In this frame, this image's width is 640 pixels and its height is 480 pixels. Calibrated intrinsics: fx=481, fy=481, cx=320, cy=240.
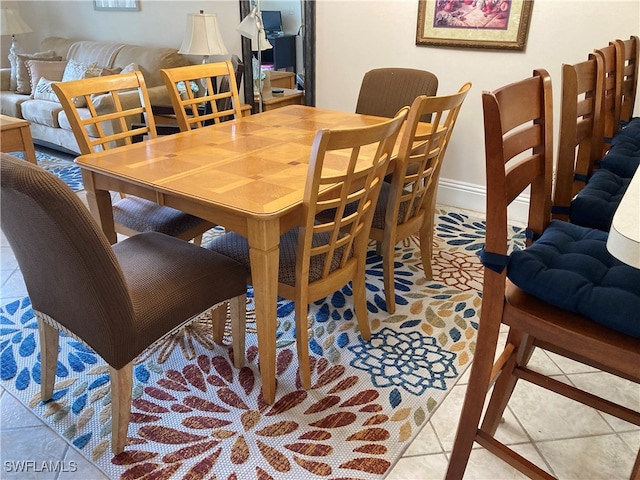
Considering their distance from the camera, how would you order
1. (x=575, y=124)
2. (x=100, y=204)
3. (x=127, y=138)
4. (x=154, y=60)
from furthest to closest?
1. (x=154, y=60)
2. (x=127, y=138)
3. (x=100, y=204)
4. (x=575, y=124)

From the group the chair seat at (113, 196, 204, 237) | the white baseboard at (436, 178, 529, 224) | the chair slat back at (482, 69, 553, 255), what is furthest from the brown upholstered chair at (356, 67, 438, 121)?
the chair slat back at (482, 69, 553, 255)

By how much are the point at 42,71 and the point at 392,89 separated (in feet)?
12.5

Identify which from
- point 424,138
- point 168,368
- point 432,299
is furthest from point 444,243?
point 168,368

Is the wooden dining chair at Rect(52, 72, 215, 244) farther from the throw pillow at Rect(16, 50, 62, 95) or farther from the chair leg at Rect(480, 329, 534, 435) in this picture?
the throw pillow at Rect(16, 50, 62, 95)

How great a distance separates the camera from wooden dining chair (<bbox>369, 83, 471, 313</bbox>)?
1782 millimetres

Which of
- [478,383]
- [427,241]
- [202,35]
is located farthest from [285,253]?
[202,35]

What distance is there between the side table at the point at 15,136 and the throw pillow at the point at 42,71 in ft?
6.76

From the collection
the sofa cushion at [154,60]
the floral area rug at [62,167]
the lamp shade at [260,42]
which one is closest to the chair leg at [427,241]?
the lamp shade at [260,42]

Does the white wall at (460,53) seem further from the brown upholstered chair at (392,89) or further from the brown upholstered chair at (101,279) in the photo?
the brown upholstered chair at (101,279)

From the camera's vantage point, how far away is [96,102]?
378 centimetres

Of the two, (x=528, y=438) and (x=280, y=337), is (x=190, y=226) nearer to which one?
(x=280, y=337)

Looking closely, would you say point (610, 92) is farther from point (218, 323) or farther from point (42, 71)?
point (42, 71)

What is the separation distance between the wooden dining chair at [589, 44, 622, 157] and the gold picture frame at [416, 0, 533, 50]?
79 cm

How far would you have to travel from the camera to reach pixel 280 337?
2014 millimetres
